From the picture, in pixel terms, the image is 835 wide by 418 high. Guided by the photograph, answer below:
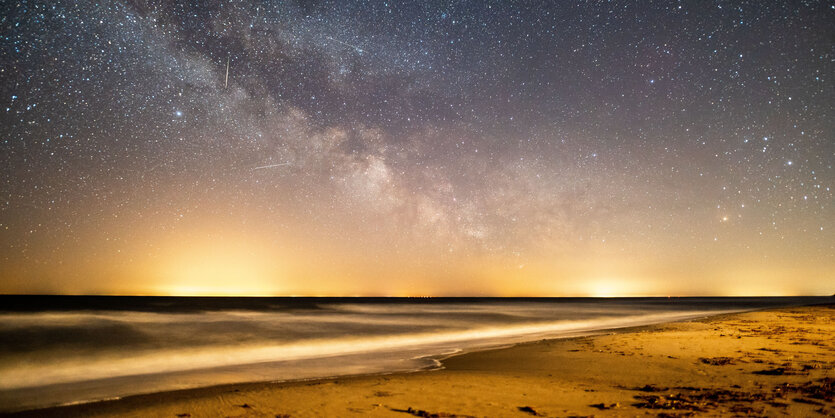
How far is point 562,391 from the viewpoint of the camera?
5414 mm

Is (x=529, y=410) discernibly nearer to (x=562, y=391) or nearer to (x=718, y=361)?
(x=562, y=391)

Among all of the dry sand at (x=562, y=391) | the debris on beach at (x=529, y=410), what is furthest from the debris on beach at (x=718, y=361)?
the debris on beach at (x=529, y=410)

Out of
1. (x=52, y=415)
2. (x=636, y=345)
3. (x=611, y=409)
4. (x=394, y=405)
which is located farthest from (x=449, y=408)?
(x=636, y=345)

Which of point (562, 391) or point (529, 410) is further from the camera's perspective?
point (562, 391)

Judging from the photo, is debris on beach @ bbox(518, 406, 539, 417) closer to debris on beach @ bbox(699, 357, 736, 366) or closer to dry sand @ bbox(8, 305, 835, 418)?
dry sand @ bbox(8, 305, 835, 418)

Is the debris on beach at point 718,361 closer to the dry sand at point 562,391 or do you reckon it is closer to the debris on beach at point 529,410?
the dry sand at point 562,391

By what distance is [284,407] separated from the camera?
16.7ft

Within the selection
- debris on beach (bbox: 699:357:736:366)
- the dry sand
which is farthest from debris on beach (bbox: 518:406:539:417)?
debris on beach (bbox: 699:357:736:366)

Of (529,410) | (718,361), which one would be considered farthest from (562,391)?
(718,361)

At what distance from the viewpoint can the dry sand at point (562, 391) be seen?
4578 mm

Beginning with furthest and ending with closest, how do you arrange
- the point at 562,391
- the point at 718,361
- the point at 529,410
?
the point at 718,361 < the point at 562,391 < the point at 529,410

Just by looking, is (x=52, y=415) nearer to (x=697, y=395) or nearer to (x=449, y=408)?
(x=449, y=408)

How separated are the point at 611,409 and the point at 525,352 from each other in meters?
5.72

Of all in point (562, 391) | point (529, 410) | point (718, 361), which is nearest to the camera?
point (529, 410)
